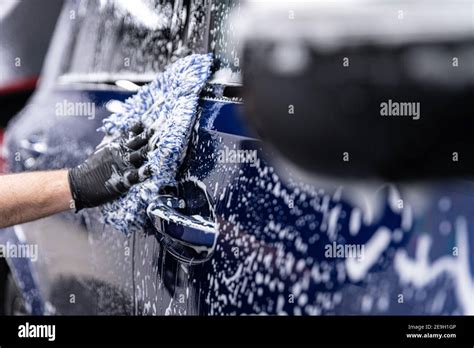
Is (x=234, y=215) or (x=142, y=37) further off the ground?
(x=142, y=37)

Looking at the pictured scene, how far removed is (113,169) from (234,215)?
1.50ft

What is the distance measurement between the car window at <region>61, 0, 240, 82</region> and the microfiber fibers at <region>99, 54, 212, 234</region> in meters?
0.05

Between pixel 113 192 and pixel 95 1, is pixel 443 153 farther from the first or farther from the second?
pixel 95 1

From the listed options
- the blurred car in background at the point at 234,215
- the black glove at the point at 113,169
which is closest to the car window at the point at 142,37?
the blurred car in background at the point at 234,215

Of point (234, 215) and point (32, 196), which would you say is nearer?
point (234, 215)

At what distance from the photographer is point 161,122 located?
2428 millimetres

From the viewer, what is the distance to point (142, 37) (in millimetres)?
2428

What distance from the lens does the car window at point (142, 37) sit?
2.37 meters

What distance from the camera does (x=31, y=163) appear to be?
8.20ft

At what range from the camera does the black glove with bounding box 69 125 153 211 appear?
8.02 feet

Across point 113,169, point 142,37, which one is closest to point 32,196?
point 113,169

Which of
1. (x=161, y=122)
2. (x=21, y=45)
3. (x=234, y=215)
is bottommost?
(x=234, y=215)

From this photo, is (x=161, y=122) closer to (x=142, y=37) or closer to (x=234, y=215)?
(x=142, y=37)

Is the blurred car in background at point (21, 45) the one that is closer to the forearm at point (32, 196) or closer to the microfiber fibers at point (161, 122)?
the forearm at point (32, 196)
